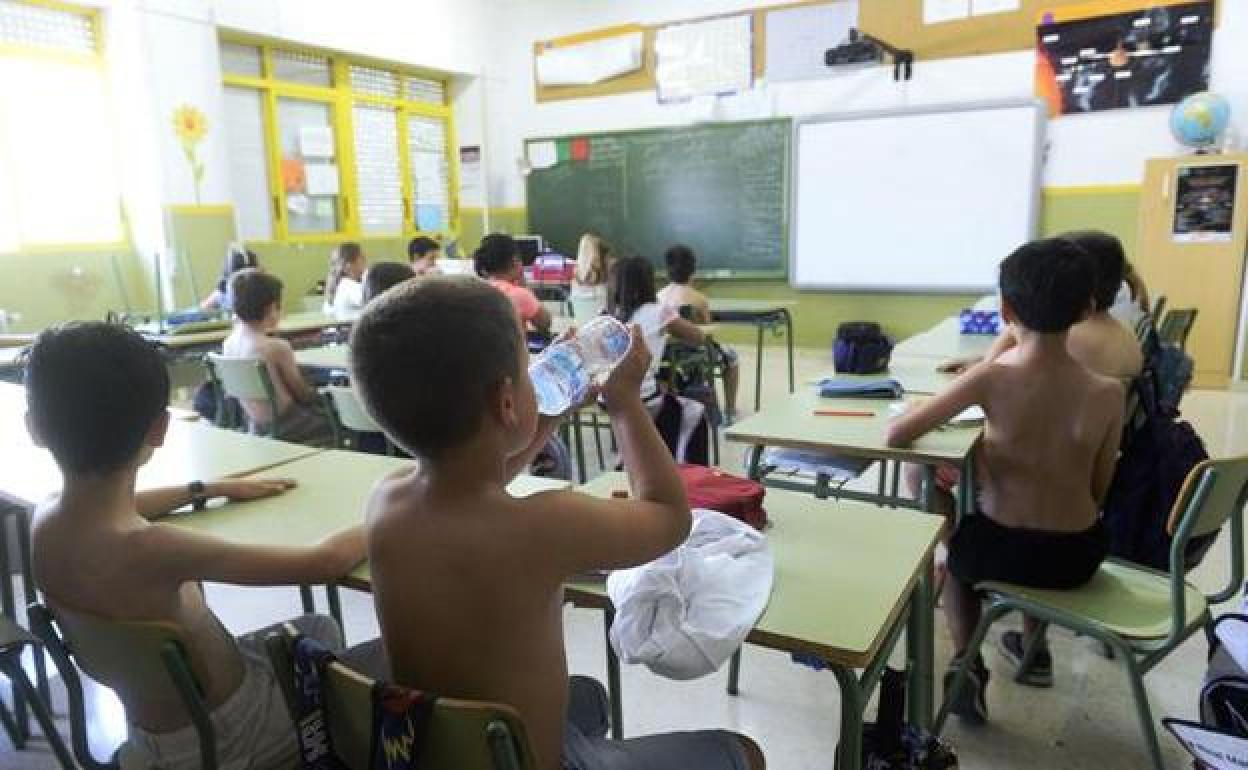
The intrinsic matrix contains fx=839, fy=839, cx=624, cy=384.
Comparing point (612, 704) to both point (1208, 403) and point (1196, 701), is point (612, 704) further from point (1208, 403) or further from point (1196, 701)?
point (1208, 403)

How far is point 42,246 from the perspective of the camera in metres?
5.64

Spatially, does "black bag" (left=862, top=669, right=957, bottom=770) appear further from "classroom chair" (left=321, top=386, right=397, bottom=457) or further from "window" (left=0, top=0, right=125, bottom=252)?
"window" (left=0, top=0, right=125, bottom=252)

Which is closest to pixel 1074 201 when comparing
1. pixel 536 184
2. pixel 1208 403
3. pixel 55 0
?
pixel 1208 403

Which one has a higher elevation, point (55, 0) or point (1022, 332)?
point (55, 0)

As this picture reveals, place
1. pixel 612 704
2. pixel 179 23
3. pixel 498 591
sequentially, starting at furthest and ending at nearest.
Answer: pixel 179 23 → pixel 612 704 → pixel 498 591

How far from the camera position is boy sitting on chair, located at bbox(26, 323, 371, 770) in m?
1.18

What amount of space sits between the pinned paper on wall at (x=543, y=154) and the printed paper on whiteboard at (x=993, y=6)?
3.96 meters

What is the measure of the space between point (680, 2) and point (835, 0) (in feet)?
4.64

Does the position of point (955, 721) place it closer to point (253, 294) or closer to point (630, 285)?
point (630, 285)

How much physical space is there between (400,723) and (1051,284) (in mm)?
1574

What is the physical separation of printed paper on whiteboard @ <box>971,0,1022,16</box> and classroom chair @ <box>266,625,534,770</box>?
6.99m

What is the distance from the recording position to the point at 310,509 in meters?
1.65

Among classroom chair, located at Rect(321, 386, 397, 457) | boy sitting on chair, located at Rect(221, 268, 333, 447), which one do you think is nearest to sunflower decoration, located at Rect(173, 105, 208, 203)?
boy sitting on chair, located at Rect(221, 268, 333, 447)

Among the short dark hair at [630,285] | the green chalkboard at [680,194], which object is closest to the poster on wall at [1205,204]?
the green chalkboard at [680,194]
